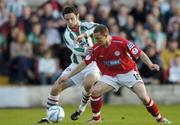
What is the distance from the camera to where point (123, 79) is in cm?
1320

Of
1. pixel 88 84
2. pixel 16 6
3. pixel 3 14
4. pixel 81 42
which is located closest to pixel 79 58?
pixel 81 42

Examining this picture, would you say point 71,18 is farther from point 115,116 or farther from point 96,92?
point 115,116

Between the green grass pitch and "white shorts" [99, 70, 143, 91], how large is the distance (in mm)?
776

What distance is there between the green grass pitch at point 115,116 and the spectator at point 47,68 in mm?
1040

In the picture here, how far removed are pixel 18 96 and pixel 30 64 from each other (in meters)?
1.02

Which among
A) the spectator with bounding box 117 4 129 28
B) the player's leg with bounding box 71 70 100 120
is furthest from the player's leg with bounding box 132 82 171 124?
the spectator with bounding box 117 4 129 28

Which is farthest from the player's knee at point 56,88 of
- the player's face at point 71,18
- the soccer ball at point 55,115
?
the player's face at point 71,18

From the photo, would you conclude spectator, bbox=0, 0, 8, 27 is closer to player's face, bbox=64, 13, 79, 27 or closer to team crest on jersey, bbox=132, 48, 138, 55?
player's face, bbox=64, 13, 79, 27

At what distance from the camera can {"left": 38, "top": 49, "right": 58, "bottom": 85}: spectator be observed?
20.7m

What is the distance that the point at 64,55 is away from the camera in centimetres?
2073

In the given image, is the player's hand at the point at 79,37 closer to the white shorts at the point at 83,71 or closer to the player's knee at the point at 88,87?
the white shorts at the point at 83,71

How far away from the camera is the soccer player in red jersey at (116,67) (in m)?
12.9

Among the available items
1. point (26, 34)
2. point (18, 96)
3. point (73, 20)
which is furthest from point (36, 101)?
point (73, 20)

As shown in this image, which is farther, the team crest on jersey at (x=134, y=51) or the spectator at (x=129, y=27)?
the spectator at (x=129, y=27)
